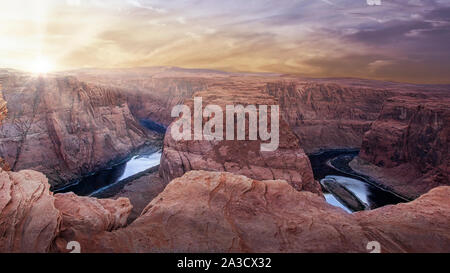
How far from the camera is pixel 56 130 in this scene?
30.0 m

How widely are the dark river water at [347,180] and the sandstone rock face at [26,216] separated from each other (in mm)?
22238

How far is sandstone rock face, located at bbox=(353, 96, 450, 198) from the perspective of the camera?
2795cm

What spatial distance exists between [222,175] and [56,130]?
99.0 ft

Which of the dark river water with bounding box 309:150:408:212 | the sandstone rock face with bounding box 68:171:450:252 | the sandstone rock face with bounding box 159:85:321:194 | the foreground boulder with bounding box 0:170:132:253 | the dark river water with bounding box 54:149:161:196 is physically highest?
the foreground boulder with bounding box 0:170:132:253

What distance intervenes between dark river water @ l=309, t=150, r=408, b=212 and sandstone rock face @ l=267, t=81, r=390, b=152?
765 centimetres

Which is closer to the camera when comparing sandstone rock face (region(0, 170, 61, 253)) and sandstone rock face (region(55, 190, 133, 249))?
sandstone rock face (region(0, 170, 61, 253))

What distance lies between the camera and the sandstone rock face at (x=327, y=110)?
173 feet

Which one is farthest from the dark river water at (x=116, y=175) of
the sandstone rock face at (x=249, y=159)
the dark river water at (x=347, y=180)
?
the dark river water at (x=347, y=180)

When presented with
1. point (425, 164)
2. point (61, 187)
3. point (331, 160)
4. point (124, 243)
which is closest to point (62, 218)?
point (124, 243)

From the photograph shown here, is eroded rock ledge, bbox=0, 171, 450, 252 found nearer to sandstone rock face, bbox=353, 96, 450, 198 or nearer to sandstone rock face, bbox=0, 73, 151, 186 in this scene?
sandstone rock face, bbox=0, 73, 151, 186

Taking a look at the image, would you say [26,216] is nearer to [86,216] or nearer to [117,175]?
[86,216]

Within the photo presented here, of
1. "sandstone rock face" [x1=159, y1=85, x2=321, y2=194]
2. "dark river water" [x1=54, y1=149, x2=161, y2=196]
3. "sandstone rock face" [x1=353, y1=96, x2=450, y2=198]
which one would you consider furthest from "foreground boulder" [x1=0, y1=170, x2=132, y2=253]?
"sandstone rock face" [x1=353, y1=96, x2=450, y2=198]

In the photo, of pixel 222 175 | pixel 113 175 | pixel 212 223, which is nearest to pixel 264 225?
pixel 212 223
